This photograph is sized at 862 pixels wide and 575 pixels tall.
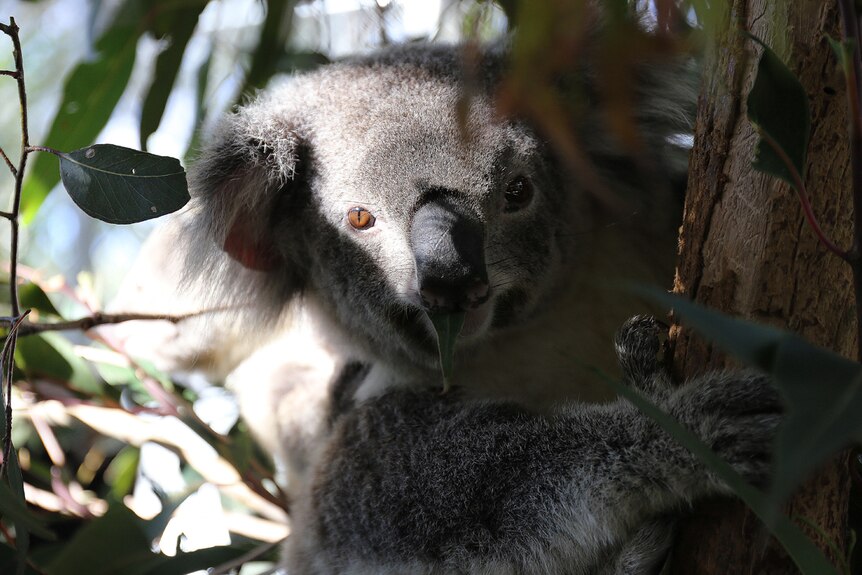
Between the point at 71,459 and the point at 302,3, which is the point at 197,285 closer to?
the point at 302,3

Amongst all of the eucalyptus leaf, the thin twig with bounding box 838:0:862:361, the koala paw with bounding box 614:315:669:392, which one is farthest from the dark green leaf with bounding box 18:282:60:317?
the thin twig with bounding box 838:0:862:361

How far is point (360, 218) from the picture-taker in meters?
1.90

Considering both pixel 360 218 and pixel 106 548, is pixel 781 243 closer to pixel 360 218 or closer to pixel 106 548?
pixel 360 218

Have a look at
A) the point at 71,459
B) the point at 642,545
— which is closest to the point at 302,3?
the point at 642,545

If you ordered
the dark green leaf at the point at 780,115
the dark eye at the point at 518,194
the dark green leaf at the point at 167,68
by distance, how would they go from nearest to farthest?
the dark green leaf at the point at 780,115, the dark eye at the point at 518,194, the dark green leaf at the point at 167,68

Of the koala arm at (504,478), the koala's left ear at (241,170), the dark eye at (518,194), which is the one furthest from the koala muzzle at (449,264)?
the koala's left ear at (241,170)

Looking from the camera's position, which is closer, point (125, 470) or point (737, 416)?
point (737, 416)

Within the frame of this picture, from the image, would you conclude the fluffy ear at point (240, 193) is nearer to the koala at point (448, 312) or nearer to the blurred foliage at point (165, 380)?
the koala at point (448, 312)

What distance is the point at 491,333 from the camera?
1990mm

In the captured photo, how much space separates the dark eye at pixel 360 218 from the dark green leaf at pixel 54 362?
4.11 feet

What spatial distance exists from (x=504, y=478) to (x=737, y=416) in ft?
1.86

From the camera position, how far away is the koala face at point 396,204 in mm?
1727

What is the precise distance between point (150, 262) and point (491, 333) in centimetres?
161

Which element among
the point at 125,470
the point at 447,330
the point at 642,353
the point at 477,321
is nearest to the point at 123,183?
the point at 447,330
